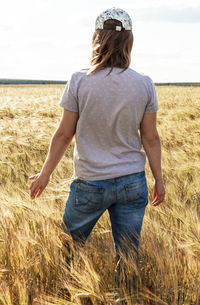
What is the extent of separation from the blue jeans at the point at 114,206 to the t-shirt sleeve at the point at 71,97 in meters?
0.32

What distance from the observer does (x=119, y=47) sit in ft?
4.81

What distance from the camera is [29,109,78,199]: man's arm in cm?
154

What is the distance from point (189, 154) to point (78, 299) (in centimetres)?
286

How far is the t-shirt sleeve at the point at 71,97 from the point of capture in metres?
1.46

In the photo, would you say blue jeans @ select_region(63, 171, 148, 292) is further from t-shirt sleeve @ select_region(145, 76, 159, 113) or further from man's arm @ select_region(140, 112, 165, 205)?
t-shirt sleeve @ select_region(145, 76, 159, 113)

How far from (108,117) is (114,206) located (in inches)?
16.7

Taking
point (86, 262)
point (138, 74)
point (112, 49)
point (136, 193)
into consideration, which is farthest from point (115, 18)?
point (86, 262)

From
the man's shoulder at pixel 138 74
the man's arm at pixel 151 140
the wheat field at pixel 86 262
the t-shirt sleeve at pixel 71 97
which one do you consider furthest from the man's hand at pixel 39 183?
the man's shoulder at pixel 138 74

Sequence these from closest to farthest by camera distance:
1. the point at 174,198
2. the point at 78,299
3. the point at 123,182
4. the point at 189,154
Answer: the point at 78,299
the point at 123,182
the point at 174,198
the point at 189,154

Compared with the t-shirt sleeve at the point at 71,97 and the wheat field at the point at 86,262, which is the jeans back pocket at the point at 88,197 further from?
the t-shirt sleeve at the point at 71,97

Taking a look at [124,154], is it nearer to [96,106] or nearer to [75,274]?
[96,106]

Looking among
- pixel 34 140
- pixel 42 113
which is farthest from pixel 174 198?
pixel 42 113

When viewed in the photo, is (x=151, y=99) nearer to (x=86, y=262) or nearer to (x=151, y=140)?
(x=151, y=140)

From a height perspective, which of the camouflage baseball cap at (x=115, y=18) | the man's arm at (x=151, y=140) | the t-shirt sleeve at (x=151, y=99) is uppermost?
the camouflage baseball cap at (x=115, y=18)
